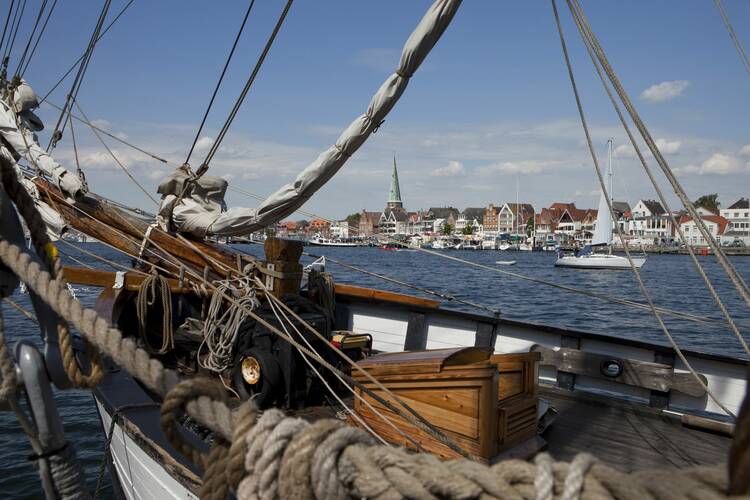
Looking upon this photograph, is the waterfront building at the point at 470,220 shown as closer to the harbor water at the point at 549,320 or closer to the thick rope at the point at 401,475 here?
the harbor water at the point at 549,320

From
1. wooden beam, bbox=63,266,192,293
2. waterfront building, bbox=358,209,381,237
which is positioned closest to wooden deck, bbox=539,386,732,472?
wooden beam, bbox=63,266,192,293

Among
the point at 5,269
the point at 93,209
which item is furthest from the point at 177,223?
the point at 5,269

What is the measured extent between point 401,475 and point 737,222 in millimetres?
109119

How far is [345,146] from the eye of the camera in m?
4.33

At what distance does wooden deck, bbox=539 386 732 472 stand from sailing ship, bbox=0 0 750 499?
0.02 meters

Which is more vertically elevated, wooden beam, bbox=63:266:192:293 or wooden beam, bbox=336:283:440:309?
wooden beam, bbox=63:266:192:293

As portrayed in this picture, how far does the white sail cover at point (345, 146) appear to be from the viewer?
392 centimetres

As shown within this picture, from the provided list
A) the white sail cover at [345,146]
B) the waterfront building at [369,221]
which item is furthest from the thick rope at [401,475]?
the waterfront building at [369,221]

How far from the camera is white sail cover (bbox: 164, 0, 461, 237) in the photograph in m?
3.92

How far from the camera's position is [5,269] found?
6.22ft

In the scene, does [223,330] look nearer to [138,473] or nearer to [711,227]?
[138,473]

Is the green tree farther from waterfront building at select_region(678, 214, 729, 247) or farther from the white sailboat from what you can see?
the white sailboat

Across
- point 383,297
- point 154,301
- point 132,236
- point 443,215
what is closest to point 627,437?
point 383,297

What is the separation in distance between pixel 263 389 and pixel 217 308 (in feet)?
2.93
